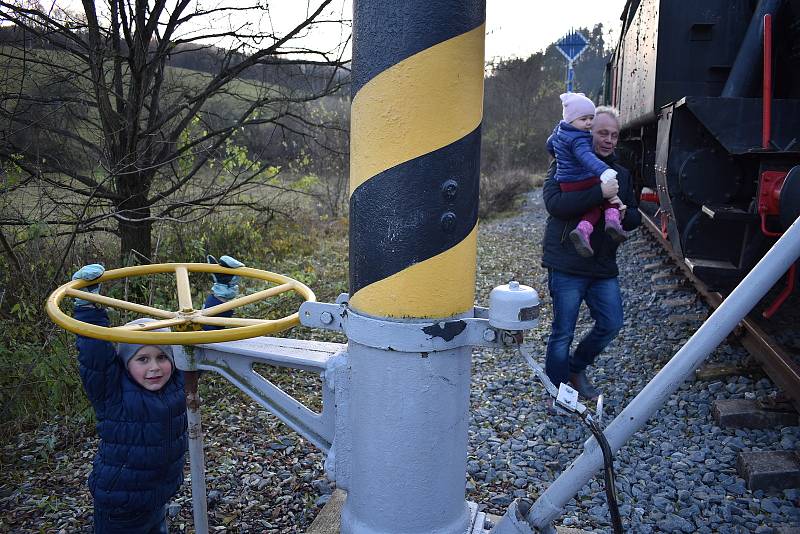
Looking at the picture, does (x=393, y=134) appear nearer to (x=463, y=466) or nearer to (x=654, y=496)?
(x=463, y=466)

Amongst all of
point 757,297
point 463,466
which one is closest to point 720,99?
point 757,297

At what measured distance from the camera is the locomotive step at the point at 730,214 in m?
4.06

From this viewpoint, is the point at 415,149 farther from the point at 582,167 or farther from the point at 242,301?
the point at 582,167

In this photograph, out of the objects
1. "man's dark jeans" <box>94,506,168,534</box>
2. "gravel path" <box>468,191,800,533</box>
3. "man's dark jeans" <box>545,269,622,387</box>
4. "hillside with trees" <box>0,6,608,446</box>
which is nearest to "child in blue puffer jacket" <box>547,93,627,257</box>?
"man's dark jeans" <box>545,269,622,387</box>

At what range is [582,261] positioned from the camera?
3496mm

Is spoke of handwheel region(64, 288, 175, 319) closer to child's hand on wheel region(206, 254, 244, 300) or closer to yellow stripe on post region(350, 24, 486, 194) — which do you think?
child's hand on wheel region(206, 254, 244, 300)

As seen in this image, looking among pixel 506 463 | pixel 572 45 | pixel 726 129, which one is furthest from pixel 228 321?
pixel 572 45

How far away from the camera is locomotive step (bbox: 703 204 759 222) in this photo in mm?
4062

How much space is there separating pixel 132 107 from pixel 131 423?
3829 millimetres

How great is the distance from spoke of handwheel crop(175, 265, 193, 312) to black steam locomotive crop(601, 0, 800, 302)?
319 centimetres

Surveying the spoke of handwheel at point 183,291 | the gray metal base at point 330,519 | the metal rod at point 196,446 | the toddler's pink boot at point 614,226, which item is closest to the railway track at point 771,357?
the toddler's pink boot at point 614,226

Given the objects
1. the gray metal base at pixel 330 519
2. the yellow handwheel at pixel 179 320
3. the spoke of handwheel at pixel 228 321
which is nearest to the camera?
the yellow handwheel at pixel 179 320

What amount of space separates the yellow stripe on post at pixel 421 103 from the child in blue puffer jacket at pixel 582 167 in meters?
2.24

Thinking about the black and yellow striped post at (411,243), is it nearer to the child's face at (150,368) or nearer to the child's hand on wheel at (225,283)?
the child's hand on wheel at (225,283)
